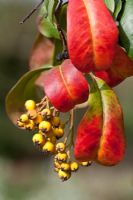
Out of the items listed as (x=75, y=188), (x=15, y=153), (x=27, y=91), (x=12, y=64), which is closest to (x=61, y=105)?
(x=27, y=91)

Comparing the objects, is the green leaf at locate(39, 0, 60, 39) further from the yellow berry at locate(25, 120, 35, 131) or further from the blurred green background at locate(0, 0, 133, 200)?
the blurred green background at locate(0, 0, 133, 200)

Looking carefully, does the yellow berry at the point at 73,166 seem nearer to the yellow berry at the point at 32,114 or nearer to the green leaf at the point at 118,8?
the yellow berry at the point at 32,114

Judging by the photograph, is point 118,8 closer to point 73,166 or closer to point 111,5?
point 111,5

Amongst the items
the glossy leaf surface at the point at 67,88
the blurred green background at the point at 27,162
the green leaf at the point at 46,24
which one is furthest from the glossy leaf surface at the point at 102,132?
the blurred green background at the point at 27,162

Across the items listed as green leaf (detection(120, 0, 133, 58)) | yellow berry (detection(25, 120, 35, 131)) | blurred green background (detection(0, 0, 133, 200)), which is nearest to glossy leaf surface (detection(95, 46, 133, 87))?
green leaf (detection(120, 0, 133, 58))

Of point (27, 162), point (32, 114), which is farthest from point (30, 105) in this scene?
point (27, 162)

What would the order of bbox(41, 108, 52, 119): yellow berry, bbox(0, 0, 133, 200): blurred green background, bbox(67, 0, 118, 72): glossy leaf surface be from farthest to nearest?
bbox(0, 0, 133, 200): blurred green background, bbox(41, 108, 52, 119): yellow berry, bbox(67, 0, 118, 72): glossy leaf surface
